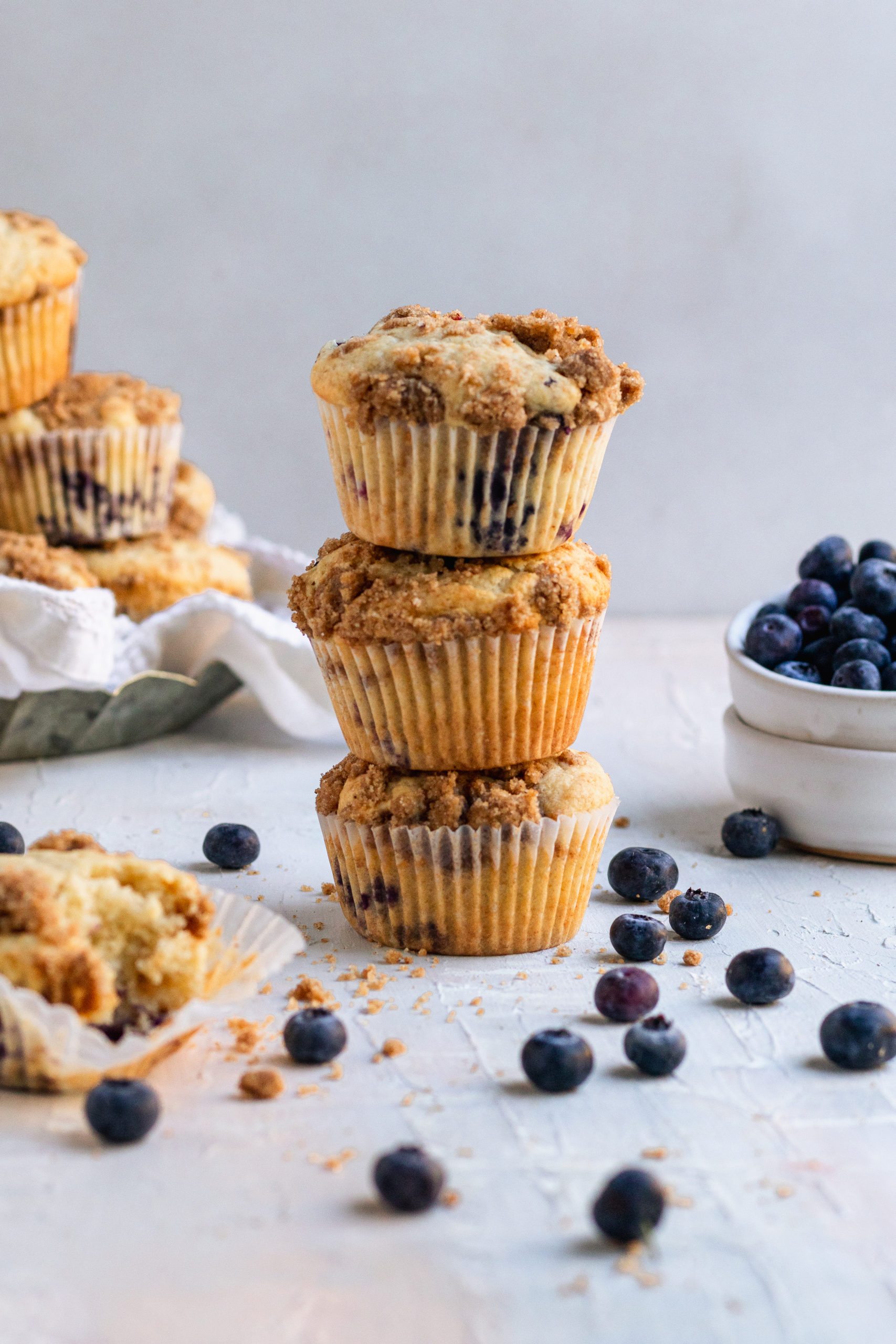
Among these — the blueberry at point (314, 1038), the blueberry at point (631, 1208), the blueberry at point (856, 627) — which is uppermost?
the blueberry at point (856, 627)

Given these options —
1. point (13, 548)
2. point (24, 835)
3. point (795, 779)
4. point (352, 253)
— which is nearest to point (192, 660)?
point (13, 548)

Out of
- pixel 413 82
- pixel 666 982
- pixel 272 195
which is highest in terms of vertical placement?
pixel 413 82

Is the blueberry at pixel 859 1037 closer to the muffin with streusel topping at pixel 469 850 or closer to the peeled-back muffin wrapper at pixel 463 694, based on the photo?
the muffin with streusel topping at pixel 469 850

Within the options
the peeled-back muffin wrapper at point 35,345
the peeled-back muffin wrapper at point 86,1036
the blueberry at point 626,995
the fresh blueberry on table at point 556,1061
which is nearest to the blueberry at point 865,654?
the blueberry at point 626,995

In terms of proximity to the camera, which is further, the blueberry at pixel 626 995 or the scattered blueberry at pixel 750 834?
the scattered blueberry at pixel 750 834

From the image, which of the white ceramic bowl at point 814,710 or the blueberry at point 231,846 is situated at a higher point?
the white ceramic bowl at point 814,710

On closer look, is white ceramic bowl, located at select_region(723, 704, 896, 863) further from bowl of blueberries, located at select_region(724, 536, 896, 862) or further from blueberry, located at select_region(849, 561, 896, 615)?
blueberry, located at select_region(849, 561, 896, 615)

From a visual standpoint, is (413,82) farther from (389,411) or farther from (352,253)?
(389,411)
